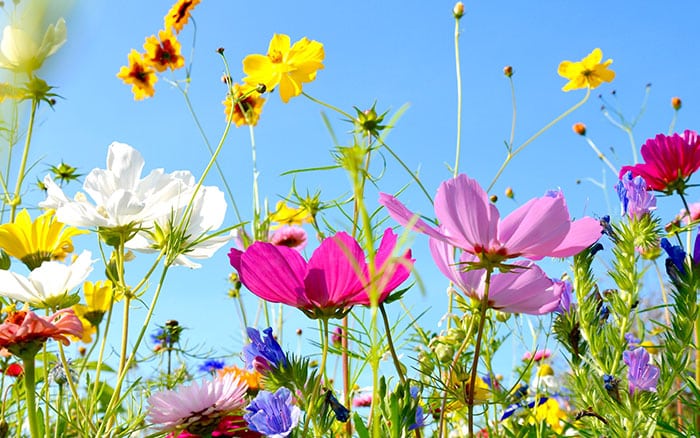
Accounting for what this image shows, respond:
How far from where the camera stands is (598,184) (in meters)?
2.83

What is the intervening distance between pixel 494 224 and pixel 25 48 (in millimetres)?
963

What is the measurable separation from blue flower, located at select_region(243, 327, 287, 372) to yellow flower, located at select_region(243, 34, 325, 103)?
2.58 ft

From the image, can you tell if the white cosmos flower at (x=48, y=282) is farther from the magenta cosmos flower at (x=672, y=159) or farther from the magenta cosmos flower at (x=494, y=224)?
the magenta cosmos flower at (x=672, y=159)

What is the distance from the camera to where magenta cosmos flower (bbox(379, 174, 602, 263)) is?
0.53 m

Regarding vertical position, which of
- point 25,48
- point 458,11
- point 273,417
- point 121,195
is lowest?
point 273,417

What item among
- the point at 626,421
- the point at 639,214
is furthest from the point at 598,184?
the point at 626,421

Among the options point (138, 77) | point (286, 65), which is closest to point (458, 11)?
point (286, 65)

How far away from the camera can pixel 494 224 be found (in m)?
0.55

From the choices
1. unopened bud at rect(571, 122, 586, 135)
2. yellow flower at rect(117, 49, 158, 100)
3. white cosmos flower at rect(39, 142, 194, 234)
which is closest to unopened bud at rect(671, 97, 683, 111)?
unopened bud at rect(571, 122, 586, 135)

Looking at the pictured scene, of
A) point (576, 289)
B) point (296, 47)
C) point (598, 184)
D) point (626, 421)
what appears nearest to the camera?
point (626, 421)

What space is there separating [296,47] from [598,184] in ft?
6.18

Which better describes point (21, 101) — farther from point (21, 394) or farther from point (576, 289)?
point (576, 289)

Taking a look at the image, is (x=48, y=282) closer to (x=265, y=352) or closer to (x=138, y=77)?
(x=265, y=352)

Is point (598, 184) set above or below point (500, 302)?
above
